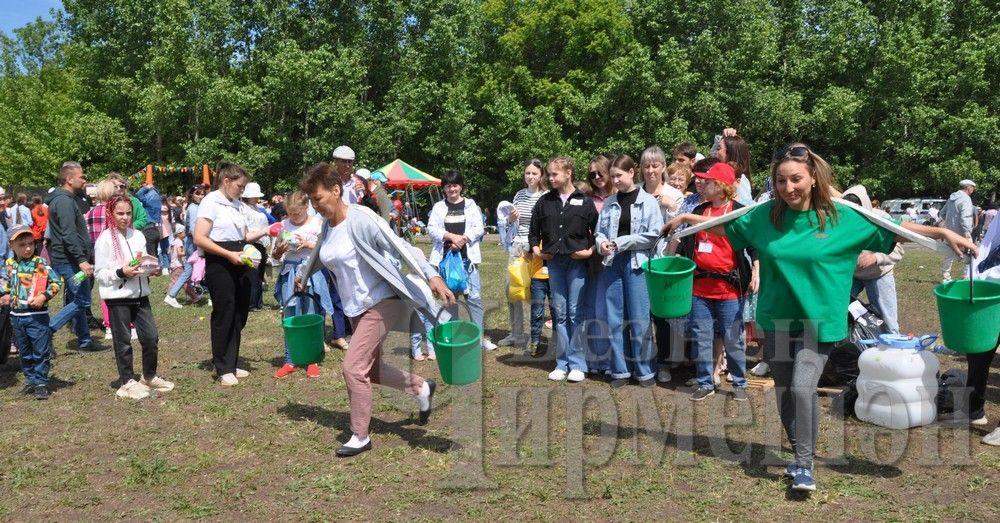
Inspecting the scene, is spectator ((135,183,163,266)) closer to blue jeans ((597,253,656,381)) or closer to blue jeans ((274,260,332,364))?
blue jeans ((274,260,332,364))

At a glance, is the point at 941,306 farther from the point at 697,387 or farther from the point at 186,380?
the point at 186,380

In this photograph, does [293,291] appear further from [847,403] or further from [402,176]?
[402,176]

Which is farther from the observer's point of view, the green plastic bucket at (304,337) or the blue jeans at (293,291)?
the blue jeans at (293,291)

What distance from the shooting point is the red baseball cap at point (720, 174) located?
18.8ft

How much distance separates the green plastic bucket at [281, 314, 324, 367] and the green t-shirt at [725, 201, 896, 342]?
338 centimetres

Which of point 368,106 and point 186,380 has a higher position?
point 368,106

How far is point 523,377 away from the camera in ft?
23.6

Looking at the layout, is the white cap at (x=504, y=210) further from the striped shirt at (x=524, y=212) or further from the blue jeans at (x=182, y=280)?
the blue jeans at (x=182, y=280)

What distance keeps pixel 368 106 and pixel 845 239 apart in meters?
37.0

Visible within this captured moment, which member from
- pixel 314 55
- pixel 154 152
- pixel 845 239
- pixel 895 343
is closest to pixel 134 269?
pixel 845 239

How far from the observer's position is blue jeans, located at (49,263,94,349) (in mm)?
8250

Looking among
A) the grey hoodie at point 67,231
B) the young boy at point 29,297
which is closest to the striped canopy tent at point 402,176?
the grey hoodie at point 67,231

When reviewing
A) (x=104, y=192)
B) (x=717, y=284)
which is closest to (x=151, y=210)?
(x=104, y=192)

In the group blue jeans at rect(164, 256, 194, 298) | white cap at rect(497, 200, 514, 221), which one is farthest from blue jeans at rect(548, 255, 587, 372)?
blue jeans at rect(164, 256, 194, 298)
